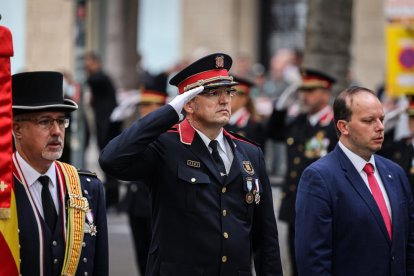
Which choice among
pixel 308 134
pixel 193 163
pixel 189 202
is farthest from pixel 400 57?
pixel 189 202

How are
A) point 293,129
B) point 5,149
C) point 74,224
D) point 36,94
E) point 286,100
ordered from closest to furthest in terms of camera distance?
point 5,149, point 74,224, point 36,94, point 293,129, point 286,100

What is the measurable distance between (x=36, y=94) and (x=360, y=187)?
193cm

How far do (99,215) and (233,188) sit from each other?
0.78m

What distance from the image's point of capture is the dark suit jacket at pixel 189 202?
246 inches

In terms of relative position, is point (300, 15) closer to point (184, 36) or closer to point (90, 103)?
point (184, 36)

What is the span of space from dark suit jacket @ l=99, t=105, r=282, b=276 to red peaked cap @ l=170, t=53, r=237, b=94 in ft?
0.86

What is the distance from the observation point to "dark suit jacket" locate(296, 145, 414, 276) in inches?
253

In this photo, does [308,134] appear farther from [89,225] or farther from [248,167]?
[89,225]

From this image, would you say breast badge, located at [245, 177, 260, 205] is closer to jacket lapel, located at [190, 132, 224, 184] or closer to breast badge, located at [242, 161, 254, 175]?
breast badge, located at [242, 161, 254, 175]

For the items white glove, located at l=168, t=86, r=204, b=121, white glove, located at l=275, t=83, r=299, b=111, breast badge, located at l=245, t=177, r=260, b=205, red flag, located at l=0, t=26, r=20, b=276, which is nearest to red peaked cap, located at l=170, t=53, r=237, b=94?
white glove, located at l=168, t=86, r=204, b=121

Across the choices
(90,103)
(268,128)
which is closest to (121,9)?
(90,103)

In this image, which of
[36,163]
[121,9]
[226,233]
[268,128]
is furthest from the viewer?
[121,9]

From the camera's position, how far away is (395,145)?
392 inches

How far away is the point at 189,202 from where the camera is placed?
6312 mm
